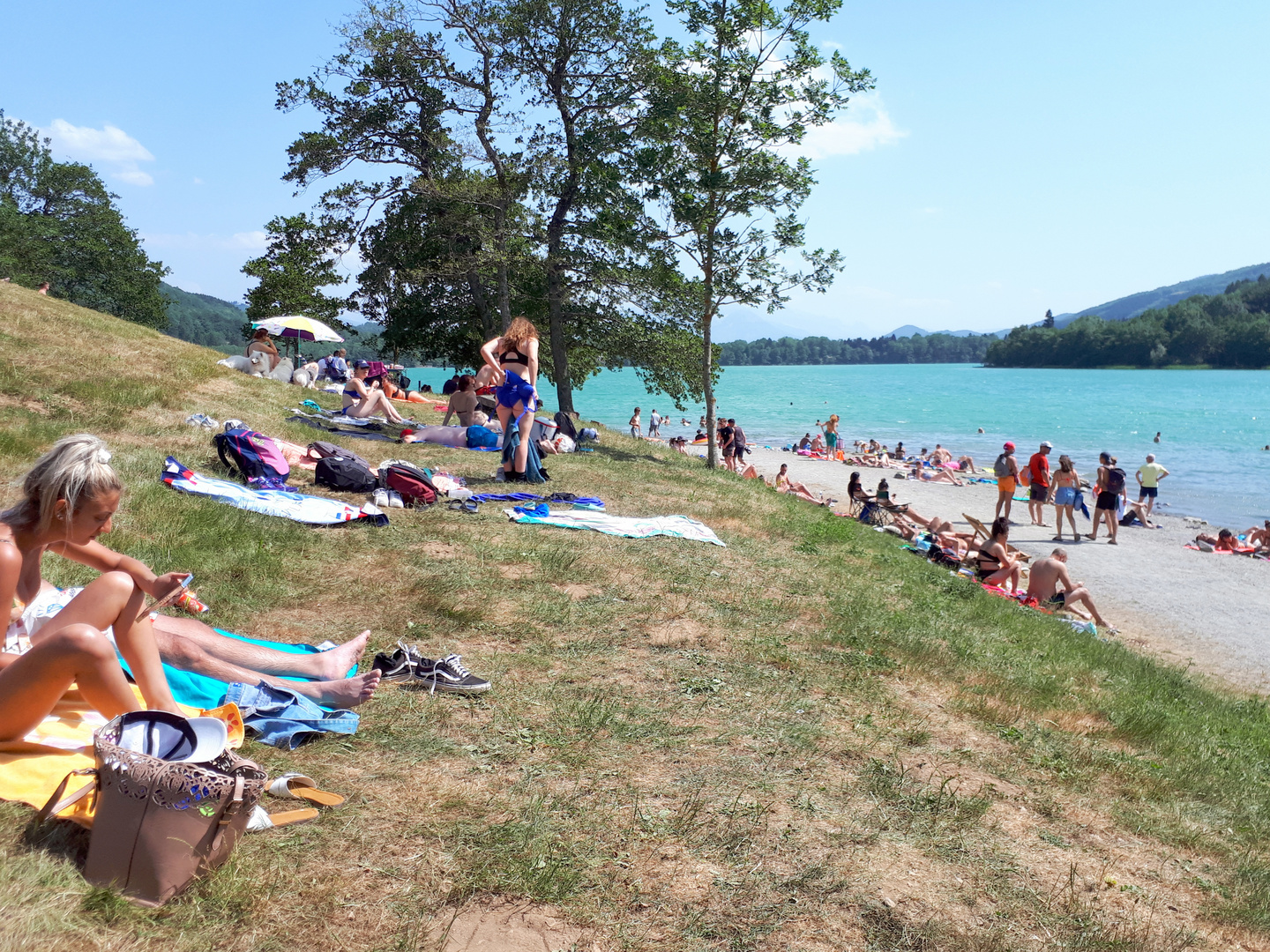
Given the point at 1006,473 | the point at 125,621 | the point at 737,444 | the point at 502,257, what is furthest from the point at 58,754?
the point at 737,444

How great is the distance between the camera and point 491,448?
13.4 m

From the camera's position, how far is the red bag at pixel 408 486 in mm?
8789

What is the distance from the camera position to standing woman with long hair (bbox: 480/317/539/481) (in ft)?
34.7

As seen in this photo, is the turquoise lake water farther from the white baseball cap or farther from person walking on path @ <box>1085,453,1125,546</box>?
the white baseball cap

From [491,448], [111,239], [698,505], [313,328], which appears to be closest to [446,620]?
[698,505]

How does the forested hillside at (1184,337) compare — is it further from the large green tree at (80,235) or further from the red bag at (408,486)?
the red bag at (408,486)

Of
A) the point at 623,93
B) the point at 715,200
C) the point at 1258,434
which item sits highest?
the point at 623,93

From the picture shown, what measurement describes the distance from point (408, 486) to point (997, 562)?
8.47m

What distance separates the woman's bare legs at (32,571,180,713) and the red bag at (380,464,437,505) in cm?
532

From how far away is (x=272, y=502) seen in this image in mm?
7773

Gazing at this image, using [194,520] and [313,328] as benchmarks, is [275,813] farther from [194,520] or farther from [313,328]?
[313,328]

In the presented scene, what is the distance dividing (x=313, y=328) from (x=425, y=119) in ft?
20.6

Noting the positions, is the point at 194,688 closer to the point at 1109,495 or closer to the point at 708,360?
the point at 708,360

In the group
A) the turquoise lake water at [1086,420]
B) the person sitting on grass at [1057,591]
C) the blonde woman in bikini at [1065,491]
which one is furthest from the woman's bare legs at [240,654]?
the turquoise lake water at [1086,420]
